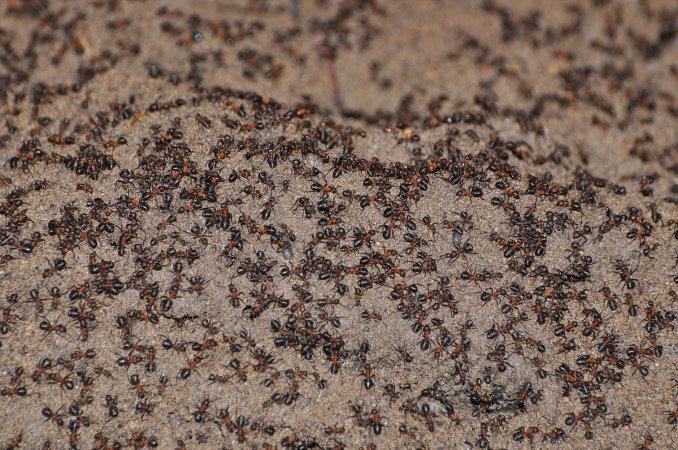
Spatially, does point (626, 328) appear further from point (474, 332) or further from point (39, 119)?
point (39, 119)

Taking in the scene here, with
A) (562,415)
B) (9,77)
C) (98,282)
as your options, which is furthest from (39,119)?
(562,415)

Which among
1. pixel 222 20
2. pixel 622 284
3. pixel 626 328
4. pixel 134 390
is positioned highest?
pixel 222 20

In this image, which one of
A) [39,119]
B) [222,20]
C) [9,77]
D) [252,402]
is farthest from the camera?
[222,20]

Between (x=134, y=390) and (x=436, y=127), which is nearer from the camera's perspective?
(x=134, y=390)

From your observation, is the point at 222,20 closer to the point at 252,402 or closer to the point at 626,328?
the point at 252,402

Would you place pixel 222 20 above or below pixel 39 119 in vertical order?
above

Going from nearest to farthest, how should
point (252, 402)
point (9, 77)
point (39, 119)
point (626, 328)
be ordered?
point (252, 402), point (626, 328), point (39, 119), point (9, 77)

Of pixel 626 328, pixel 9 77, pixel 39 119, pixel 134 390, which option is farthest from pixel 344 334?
pixel 9 77
